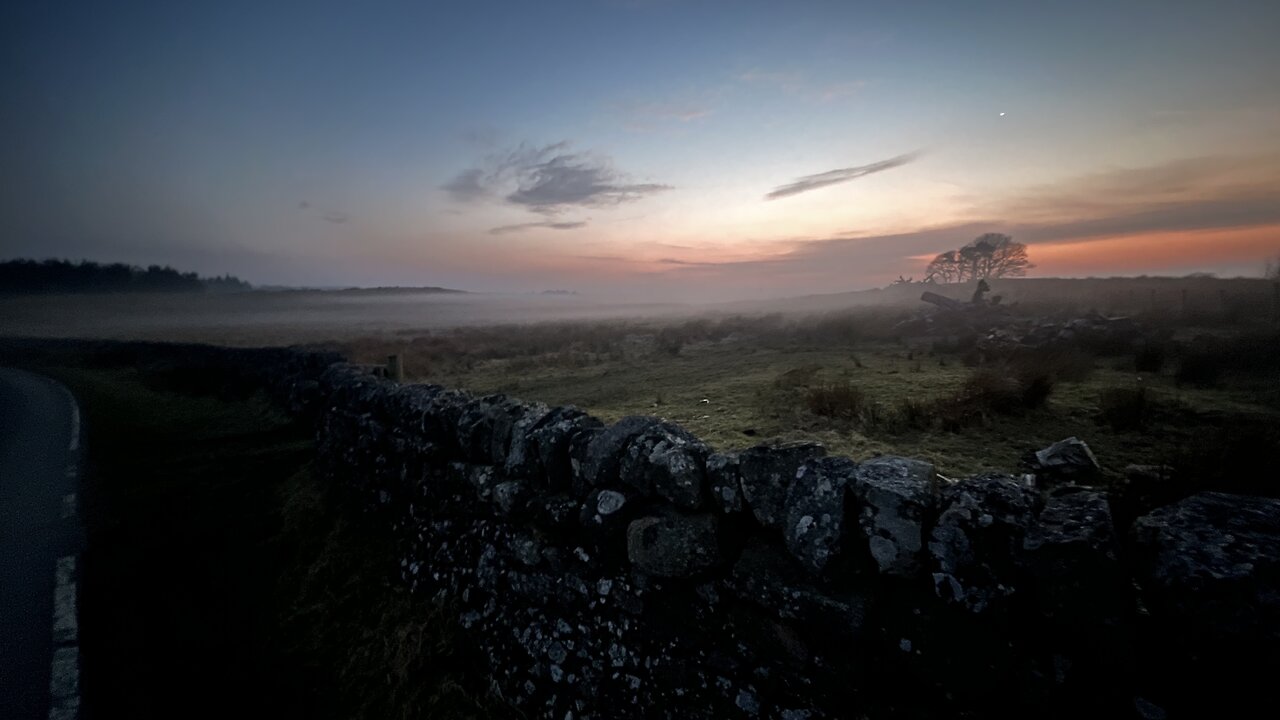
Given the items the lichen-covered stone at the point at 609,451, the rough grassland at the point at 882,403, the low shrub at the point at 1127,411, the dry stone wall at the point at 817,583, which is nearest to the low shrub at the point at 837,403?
the rough grassland at the point at 882,403

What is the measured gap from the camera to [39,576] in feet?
18.8

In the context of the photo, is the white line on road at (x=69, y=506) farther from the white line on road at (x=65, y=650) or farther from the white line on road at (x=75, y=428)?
the white line on road at (x=75, y=428)

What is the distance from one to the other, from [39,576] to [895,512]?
8876mm

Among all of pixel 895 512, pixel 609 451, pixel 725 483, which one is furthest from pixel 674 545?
pixel 895 512

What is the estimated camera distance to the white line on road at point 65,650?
3.98m

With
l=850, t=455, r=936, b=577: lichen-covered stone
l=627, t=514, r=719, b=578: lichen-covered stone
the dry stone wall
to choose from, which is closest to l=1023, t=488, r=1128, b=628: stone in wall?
the dry stone wall

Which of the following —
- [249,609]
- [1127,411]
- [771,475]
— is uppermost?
[771,475]

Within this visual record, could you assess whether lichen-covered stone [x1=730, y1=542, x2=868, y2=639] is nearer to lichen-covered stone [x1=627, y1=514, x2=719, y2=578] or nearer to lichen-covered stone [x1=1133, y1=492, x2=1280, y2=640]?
lichen-covered stone [x1=627, y1=514, x2=719, y2=578]

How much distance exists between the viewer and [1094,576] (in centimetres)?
210

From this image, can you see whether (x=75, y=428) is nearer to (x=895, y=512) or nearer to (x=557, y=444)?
(x=557, y=444)

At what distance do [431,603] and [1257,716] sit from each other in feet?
17.9

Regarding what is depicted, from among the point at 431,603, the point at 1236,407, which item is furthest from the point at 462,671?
the point at 1236,407

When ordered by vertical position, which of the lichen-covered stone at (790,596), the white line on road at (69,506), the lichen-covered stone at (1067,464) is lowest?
the white line on road at (69,506)

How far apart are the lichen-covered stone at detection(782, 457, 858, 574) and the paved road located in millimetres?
5631
